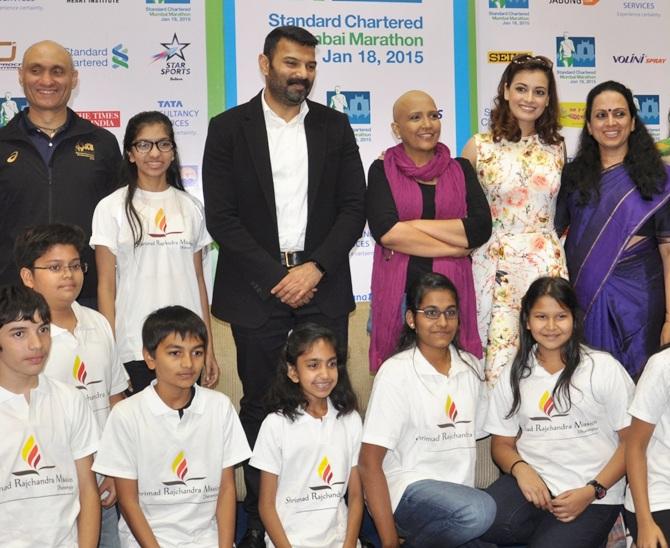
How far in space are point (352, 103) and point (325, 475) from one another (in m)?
3.39

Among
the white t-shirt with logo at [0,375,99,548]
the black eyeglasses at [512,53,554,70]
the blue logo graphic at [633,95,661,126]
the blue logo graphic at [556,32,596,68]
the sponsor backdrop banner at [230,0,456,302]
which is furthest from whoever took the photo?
the blue logo graphic at [633,95,661,126]

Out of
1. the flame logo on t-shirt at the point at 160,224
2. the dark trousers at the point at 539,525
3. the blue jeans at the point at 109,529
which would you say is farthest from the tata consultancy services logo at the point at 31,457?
the dark trousers at the point at 539,525

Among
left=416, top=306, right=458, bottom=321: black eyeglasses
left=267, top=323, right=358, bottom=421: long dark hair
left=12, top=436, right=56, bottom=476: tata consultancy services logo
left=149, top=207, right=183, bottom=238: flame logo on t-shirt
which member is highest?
left=149, top=207, right=183, bottom=238: flame logo on t-shirt

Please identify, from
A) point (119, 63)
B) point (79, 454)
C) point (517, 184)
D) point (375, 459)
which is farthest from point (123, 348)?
point (119, 63)

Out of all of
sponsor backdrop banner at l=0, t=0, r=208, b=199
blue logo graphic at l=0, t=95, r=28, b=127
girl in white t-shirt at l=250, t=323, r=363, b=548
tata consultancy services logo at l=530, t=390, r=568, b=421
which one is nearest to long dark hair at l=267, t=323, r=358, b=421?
girl in white t-shirt at l=250, t=323, r=363, b=548

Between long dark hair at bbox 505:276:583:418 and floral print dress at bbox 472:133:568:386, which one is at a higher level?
floral print dress at bbox 472:133:568:386

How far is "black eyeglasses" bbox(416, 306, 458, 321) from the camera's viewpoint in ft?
11.4

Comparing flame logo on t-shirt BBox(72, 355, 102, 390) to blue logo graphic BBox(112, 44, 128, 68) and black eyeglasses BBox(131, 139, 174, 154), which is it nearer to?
black eyeglasses BBox(131, 139, 174, 154)

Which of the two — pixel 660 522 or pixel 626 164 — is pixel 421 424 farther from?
pixel 626 164

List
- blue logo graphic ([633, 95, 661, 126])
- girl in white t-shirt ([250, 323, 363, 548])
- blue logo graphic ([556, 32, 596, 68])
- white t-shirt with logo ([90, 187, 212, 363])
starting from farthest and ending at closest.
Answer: blue logo graphic ([633, 95, 661, 126])
blue logo graphic ([556, 32, 596, 68])
white t-shirt with logo ([90, 187, 212, 363])
girl in white t-shirt ([250, 323, 363, 548])

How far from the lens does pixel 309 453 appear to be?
3.34m

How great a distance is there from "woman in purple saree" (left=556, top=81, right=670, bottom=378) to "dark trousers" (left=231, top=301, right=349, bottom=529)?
1075 millimetres

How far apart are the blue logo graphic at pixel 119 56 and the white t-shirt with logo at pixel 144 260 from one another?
8.18 ft

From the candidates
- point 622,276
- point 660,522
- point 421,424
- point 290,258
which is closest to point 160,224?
point 290,258
